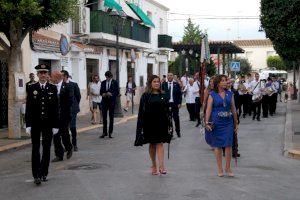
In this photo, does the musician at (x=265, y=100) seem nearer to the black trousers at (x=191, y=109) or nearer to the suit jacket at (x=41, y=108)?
the black trousers at (x=191, y=109)

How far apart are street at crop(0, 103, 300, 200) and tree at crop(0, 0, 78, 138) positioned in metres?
1.76

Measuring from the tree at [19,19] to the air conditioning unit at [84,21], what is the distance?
30.6 feet

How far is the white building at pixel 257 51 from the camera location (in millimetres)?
91062

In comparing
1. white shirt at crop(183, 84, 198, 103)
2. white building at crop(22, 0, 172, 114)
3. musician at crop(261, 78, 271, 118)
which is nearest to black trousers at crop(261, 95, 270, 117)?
musician at crop(261, 78, 271, 118)

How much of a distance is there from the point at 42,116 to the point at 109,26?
1916 centimetres

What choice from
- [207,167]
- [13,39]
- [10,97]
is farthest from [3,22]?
[207,167]

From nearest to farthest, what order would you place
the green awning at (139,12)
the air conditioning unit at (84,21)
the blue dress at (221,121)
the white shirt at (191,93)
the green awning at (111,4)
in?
the blue dress at (221,121), the white shirt at (191,93), the air conditioning unit at (84,21), the green awning at (111,4), the green awning at (139,12)

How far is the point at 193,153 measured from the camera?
1204cm

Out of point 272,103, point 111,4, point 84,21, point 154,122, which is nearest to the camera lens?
point 154,122

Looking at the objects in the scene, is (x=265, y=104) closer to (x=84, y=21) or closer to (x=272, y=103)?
(x=272, y=103)

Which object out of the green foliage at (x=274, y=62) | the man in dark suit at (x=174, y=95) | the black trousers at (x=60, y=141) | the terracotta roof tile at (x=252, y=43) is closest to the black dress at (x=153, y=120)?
the black trousers at (x=60, y=141)

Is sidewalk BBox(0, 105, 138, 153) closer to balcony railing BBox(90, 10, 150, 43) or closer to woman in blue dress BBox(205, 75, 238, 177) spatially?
balcony railing BBox(90, 10, 150, 43)

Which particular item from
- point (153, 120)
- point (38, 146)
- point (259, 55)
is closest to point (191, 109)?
point (153, 120)

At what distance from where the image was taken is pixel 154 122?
9.30 m
